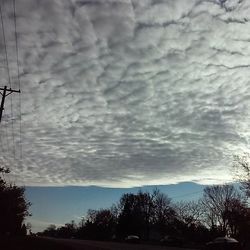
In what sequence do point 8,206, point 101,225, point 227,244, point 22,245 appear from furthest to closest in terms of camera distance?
point 101,225 → point 8,206 → point 227,244 → point 22,245

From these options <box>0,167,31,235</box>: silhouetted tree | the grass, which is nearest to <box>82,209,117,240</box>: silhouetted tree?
<box>0,167,31,235</box>: silhouetted tree

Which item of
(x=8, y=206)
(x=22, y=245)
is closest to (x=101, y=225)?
(x=8, y=206)

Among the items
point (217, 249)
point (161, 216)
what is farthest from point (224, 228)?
point (217, 249)

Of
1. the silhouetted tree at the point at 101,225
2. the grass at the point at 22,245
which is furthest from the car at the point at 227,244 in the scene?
the silhouetted tree at the point at 101,225

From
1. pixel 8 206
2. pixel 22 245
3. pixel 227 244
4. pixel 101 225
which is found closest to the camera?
pixel 22 245

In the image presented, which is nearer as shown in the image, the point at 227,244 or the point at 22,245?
the point at 22,245

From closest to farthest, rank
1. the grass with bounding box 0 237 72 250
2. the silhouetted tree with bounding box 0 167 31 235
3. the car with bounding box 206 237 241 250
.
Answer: the grass with bounding box 0 237 72 250 → the car with bounding box 206 237 241 250 → the silhouetted tree with bounding box 0 167 31 235

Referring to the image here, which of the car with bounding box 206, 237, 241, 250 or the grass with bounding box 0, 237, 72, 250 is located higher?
the grass with bounding box 0, 237, 72, 250

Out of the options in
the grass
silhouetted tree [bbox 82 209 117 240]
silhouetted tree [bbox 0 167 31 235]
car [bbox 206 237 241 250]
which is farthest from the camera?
silhouetted tree [bbox 82 209 117 240]

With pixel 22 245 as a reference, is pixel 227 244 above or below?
below

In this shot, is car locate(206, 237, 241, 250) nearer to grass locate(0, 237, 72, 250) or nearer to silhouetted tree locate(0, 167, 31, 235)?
grass locate(0, 237, 72, 250)

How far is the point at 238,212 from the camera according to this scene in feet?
277

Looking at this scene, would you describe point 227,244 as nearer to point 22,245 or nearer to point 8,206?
point 22,245

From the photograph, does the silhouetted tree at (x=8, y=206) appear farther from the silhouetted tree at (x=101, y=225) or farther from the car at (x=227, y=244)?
the silhouetted tree at (x=101, y=225)
